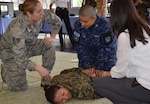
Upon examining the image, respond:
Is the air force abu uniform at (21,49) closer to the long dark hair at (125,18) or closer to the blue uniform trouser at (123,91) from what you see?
the blue uniform trouser at (123,91)

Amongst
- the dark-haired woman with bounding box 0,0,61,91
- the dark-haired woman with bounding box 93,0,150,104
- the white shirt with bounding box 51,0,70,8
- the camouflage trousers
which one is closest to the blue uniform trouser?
the dark-haired woman with bounding box 93,0,150,104

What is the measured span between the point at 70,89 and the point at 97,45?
0.47m

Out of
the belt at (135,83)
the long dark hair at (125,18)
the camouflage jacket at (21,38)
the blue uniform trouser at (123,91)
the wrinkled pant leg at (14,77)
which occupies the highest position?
the long dark hair at (125,18)

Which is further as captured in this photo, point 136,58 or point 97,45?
point 97,45

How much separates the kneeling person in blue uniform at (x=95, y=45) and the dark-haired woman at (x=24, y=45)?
0.28 m

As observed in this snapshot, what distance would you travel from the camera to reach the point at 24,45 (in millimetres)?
1938

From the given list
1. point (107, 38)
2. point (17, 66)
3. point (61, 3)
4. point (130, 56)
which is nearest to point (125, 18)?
point (130, 56)

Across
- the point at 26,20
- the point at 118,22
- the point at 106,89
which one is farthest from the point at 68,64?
the point at 118,22

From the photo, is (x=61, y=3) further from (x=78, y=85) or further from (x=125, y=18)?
(x=125, y=18)

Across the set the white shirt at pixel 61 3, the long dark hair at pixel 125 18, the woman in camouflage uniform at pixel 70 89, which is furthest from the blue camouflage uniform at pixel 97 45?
the white shirt at pixel 61 3

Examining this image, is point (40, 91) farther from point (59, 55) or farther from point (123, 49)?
point (59, 55)

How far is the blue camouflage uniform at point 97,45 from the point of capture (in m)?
2.06

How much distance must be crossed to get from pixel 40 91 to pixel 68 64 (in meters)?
0.98

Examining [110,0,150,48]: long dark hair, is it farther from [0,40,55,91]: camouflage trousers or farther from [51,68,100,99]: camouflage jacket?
[0,40,55,91]: camouflage trousers
